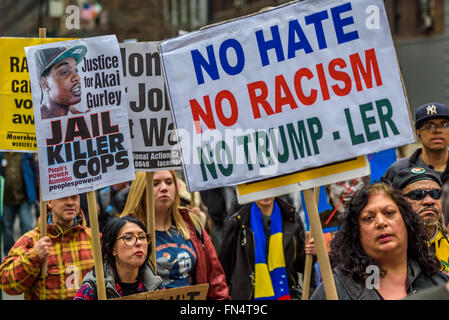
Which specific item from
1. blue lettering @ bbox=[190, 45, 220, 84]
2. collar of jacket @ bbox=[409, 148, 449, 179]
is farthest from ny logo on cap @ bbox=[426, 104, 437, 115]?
blue lettering @ bbox=[190, 45, 220, 84]

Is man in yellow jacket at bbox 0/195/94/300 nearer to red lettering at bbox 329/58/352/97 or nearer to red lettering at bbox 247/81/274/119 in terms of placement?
red lettering at bbox 247/81/274/119

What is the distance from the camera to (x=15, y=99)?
17.5 ft

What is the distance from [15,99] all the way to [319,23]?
7.44 ft

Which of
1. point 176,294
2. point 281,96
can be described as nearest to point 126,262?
point 176,294

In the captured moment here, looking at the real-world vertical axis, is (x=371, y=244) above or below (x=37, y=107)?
below

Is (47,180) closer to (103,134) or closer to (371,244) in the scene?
(103,134)

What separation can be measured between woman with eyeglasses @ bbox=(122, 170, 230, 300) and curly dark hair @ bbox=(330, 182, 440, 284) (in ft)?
4.26

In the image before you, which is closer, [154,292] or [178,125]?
[178,125]

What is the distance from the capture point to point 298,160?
13.0 ft

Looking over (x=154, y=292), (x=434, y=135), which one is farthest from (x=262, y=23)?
(x=434, y=135)

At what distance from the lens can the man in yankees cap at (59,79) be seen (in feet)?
15.6

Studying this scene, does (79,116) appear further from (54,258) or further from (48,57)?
(54,258)

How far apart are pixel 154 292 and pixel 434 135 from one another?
2937 millimetres

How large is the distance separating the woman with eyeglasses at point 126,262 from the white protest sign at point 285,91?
77cm
